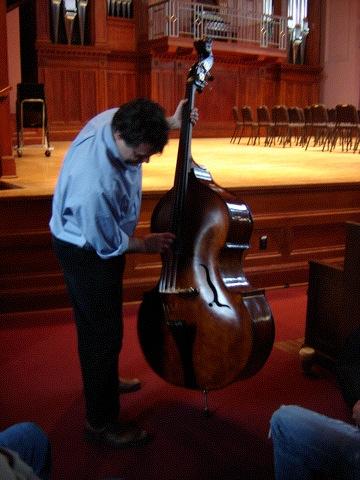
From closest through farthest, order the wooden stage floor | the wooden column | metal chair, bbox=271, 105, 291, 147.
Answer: the wooden stage floor, the wooden column, metal chair, bbox=271, 105, 291, 147

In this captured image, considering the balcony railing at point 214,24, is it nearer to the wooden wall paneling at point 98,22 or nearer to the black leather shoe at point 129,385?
the wooden wall paneling at point 98,22

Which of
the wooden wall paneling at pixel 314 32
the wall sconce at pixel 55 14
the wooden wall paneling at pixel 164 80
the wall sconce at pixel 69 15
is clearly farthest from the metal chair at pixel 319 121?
the wall sconce at pixel 55 14

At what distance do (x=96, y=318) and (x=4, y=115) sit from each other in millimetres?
3612

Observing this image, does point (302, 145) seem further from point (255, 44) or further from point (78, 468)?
point (78, 468)

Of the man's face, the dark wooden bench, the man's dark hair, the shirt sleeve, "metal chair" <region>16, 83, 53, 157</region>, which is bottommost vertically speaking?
the dark wooden bench

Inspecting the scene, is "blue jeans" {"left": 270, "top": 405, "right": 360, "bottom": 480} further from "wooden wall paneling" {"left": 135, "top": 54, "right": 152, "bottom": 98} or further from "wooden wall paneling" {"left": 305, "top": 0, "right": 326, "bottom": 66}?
"wooden wall paneling" {"left": 305, "top": 0, "right": 326, "bottom": 66}

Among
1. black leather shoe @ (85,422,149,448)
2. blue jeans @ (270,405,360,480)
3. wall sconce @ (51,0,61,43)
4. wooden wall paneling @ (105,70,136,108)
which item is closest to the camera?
blue jeans @ (270,405,360,480)

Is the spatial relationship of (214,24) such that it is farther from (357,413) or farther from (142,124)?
(357,413)

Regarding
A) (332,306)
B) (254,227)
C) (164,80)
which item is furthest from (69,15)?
(332,306)

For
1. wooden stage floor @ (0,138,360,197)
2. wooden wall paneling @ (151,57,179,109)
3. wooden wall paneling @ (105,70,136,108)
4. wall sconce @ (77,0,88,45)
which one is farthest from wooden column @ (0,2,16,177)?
wooden wall paneling @ (151,57,179,109)

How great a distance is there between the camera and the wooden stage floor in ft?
15.1

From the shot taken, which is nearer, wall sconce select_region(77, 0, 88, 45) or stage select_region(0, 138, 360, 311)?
stage select_region(0, 138, 360, 311)

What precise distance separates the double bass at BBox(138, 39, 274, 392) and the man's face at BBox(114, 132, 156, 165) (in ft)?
0.92

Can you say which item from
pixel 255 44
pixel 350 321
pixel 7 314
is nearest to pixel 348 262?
pixel 350 321
